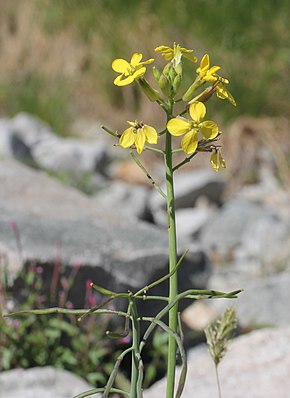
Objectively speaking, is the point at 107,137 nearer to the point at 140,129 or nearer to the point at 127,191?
the point at 127,191

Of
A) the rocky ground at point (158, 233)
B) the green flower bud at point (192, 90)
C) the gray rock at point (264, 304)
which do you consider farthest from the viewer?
the gray rock at point (264, 304)

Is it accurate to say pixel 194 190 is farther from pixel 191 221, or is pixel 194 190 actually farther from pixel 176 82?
pixel 176 82

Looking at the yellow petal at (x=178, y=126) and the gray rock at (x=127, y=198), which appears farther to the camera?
the gray rock at (x=127, y=198)

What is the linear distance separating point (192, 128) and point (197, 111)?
32 mm

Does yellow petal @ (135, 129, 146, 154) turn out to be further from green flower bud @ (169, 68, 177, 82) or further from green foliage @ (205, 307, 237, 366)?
green foliage @ (205, 307, 237, 366)

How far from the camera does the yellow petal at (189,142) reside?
1066mm

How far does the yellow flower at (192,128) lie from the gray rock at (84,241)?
165cm

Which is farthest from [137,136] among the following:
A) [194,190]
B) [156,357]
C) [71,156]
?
[71,156]

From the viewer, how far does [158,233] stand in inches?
128

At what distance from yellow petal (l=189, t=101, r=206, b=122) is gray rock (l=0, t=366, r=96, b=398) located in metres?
1.15

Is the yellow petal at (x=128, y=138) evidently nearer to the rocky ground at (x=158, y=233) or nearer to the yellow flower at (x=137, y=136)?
the yellow flower at (x=137, y=136)

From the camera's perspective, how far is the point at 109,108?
27.1 ft

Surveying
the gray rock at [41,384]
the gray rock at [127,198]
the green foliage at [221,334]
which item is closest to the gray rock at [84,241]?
the gray rock at [41,384]

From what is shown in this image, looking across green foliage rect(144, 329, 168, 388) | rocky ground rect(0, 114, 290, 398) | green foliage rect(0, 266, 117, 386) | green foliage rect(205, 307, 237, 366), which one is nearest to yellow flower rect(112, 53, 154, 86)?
green foliage rect(205, 307, 237, 366)
